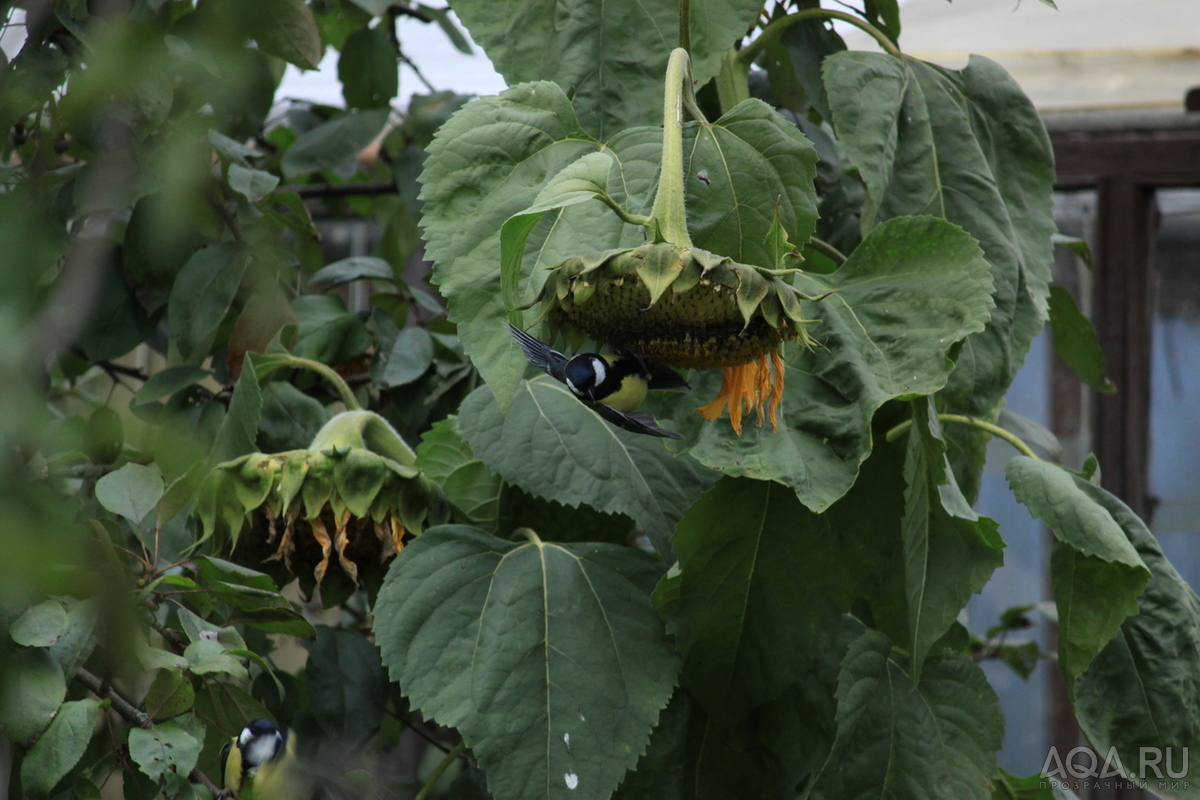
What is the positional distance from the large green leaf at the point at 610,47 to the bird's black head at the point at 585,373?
205mm

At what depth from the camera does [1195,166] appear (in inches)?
68.9

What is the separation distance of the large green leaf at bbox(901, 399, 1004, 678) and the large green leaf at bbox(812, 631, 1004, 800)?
78mm

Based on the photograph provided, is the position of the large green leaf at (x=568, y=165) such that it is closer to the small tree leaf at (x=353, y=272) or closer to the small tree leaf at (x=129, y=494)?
the small tree leaf at (x=129, y=494)

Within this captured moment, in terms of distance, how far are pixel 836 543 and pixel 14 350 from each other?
560mm

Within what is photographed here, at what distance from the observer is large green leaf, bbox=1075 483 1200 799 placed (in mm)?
741

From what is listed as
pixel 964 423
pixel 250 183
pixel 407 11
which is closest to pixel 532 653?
pixel 964 423

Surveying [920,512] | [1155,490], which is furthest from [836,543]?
[1155,490]

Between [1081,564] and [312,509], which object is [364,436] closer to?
[312,509]

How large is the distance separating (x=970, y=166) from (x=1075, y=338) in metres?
0.35

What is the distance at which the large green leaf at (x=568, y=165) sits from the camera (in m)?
0.55

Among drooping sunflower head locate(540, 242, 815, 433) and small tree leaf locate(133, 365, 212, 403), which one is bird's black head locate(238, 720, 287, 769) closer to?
drooping sunflower head locate(540, 242, 815, 433)

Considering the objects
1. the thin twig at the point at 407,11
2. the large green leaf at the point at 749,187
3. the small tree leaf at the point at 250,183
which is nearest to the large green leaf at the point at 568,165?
the large green leaf at the point at 749,187

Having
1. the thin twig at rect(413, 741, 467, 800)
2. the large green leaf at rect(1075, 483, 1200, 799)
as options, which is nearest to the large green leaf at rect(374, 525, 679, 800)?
the thin twig at rect(413, 741, 467, 800)

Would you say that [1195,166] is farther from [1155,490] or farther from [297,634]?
[297,634]
